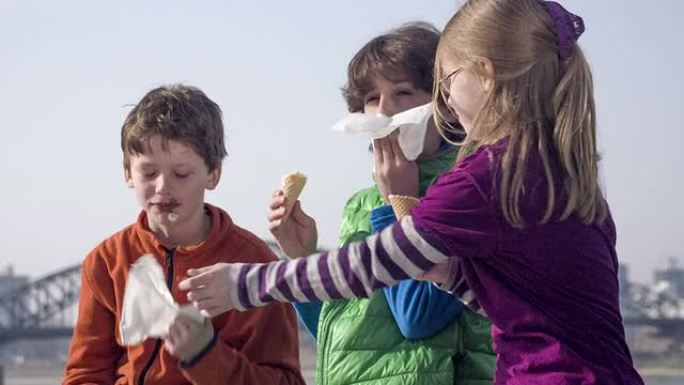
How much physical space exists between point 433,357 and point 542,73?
87 cm

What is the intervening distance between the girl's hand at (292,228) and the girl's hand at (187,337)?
0.44 m

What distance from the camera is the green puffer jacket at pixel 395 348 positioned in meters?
3.24

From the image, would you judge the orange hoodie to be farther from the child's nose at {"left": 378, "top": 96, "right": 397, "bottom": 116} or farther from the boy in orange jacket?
the child's nose at {"left": 378, "top": 96, "right": 397, "bottom": 116}

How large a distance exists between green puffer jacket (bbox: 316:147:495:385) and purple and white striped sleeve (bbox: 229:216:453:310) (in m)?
0.74

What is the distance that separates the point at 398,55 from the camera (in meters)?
3.47

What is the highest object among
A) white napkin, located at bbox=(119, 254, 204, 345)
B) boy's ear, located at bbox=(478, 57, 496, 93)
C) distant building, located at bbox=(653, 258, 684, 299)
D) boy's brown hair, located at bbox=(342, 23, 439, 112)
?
boy's ear, located at bbox=(478, 57, 496, 93)

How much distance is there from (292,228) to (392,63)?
501 millimetres

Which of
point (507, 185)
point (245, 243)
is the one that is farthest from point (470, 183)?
point (245, 243)

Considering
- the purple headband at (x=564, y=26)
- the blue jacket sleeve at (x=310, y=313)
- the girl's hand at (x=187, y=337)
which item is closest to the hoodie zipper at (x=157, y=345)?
the girl's hand at (x=187, y=337)

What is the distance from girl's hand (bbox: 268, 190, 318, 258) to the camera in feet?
11.1

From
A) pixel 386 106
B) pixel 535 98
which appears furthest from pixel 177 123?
pixel 535 98

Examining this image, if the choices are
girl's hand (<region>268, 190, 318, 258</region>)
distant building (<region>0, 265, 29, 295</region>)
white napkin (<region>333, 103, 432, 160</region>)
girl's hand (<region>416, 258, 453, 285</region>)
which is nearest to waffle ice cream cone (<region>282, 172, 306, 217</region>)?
girl's hand (<region>268, 190, 318, 258</region>)

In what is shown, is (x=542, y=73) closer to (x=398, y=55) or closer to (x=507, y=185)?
(x=507, y=185)

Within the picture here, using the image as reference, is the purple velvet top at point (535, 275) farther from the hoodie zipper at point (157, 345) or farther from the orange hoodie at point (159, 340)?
the hoodie zipper at point (157, 345)
